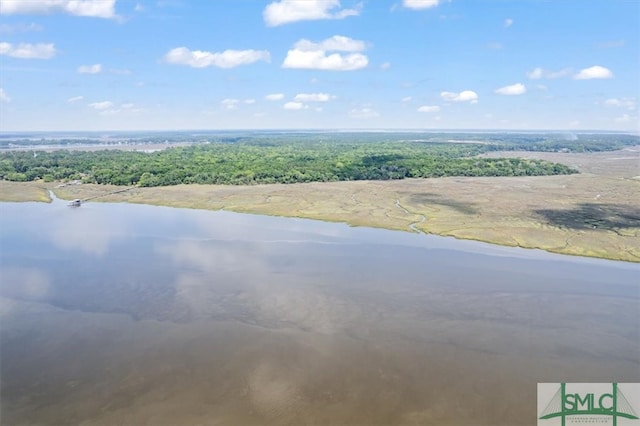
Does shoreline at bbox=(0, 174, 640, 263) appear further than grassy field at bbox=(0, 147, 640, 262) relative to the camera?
No

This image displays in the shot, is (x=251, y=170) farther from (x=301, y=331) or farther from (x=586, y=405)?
(x=586, y=405)

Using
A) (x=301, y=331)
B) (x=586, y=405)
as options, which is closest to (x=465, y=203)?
(x=301, y=331)

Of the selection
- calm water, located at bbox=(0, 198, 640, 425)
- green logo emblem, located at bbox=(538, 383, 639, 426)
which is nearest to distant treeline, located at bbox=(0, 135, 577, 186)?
calm water, located at bbox=(0, 198, 640, 425)

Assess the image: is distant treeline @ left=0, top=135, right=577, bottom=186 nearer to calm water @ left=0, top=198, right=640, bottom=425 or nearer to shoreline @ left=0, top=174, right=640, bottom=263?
shoreline @ left=0, top=174, right=640, bottom=263

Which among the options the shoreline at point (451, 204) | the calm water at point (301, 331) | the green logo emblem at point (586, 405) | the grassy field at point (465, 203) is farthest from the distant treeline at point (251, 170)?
the green logo emblem at point (586, 405)

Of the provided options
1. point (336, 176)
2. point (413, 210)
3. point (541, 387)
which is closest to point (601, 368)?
point (541, 387)

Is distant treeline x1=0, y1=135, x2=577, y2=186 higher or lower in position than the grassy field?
higher

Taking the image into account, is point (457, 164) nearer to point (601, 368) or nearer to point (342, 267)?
point (342, 267)

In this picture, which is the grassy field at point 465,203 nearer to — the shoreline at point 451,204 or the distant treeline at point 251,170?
the shoreline at point 451,204
